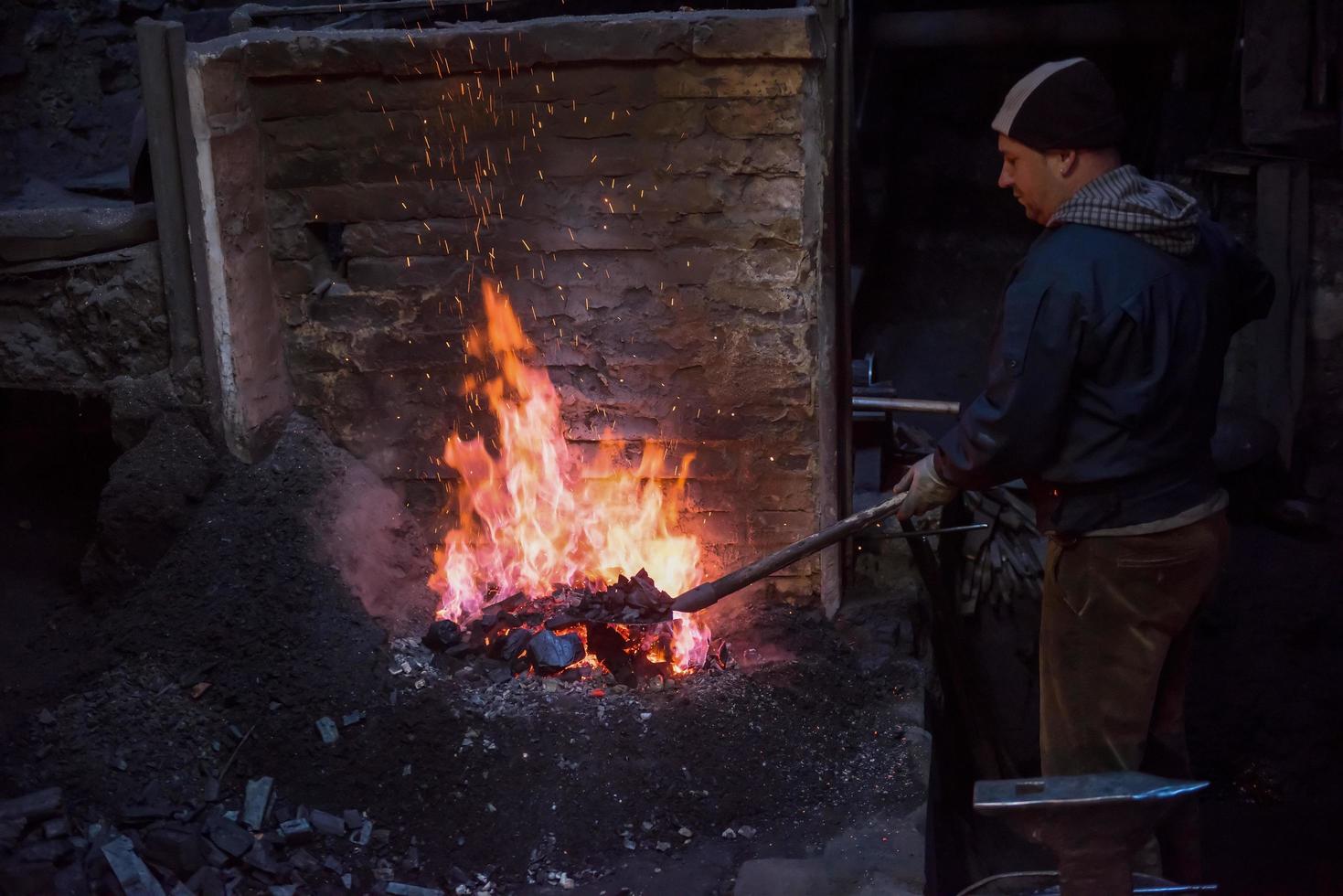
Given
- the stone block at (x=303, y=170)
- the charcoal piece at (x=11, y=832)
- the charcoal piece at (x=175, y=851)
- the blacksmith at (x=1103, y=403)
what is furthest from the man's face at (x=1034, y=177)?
the charcoal piece at (x=11, y=832)

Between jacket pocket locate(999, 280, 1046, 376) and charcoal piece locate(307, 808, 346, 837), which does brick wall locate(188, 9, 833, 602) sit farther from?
charcoal piece locate(307, 808, 346, 837)

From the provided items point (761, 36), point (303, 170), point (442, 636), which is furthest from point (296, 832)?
point (761, 36)

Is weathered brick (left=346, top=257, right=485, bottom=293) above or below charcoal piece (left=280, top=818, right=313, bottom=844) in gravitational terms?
above

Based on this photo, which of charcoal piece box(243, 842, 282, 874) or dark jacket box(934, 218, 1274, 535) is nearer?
dark jacket box(934, 218, 1274, 535)

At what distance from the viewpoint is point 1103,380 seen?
336 centimetres

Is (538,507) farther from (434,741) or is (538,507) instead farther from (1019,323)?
(1019,323)

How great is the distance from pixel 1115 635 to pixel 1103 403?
0.68 m

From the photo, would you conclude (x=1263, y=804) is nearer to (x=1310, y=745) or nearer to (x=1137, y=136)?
(x=1310, y=745)

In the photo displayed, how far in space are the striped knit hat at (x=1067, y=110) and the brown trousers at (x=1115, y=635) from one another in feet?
3.59

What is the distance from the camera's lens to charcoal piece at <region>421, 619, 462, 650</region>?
15.1ft

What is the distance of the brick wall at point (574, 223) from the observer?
4.40m

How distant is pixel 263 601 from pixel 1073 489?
278 cm

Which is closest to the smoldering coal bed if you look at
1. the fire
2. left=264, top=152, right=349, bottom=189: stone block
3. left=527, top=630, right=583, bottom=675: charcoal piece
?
left=527, top=630, right=583, bottom=675: charcoal piece

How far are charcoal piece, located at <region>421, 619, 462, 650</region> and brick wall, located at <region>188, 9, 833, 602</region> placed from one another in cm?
66
